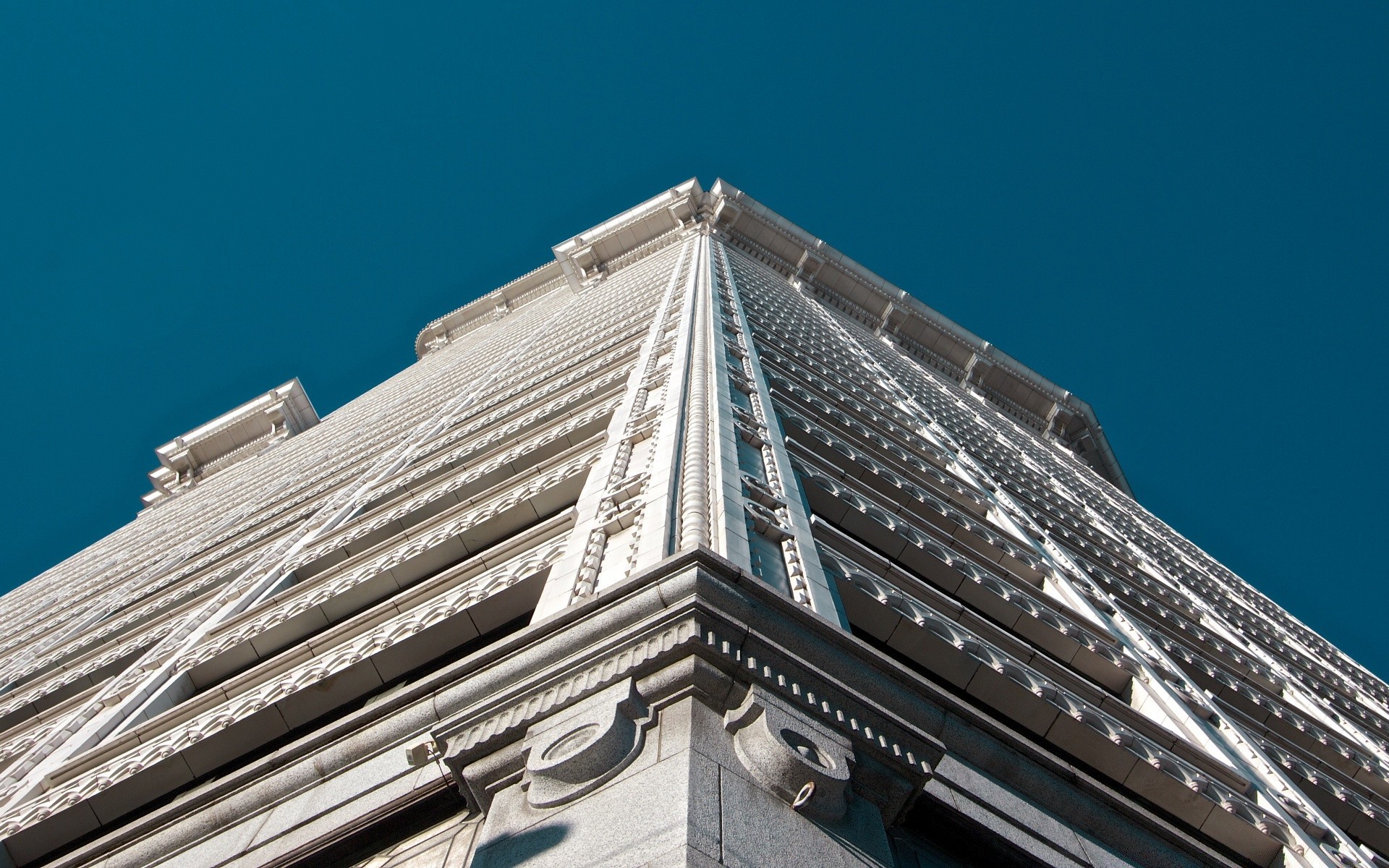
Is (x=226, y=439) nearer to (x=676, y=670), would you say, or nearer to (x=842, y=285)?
(x=842, y=285)

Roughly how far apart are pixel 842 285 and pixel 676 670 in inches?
1614

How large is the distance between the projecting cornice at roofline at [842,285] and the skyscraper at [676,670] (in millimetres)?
21508

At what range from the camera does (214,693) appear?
10406mm

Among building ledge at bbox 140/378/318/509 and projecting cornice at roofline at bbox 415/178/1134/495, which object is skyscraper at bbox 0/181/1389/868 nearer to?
projecting cornice at roofline at bbox 415/178/1134/495

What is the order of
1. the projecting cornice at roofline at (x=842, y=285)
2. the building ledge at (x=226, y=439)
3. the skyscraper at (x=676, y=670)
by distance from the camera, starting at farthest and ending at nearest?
the building ledge at (x=226, y=439), the projecting cornice at roofline at (x=842, y=285), the skyscraper at (x=676, y=670)

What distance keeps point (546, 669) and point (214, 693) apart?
5.05m

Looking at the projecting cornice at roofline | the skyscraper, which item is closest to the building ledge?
the projecting cornice at roofline

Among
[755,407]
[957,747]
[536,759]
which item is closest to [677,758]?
[536,759]

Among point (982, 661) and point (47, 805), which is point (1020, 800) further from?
point (47, 805)


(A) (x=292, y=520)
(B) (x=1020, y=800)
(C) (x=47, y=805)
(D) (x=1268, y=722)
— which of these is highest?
(B) (x=1020, y=800)

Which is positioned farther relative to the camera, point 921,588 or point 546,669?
point 921,588

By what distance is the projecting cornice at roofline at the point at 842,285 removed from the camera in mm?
44375

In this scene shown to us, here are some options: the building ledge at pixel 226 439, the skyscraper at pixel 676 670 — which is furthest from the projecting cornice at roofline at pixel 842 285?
the skyscraper at pixel 676 670

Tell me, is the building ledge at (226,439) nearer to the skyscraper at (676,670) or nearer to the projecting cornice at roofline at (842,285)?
the projecting cornice at roofline at (842,285)
